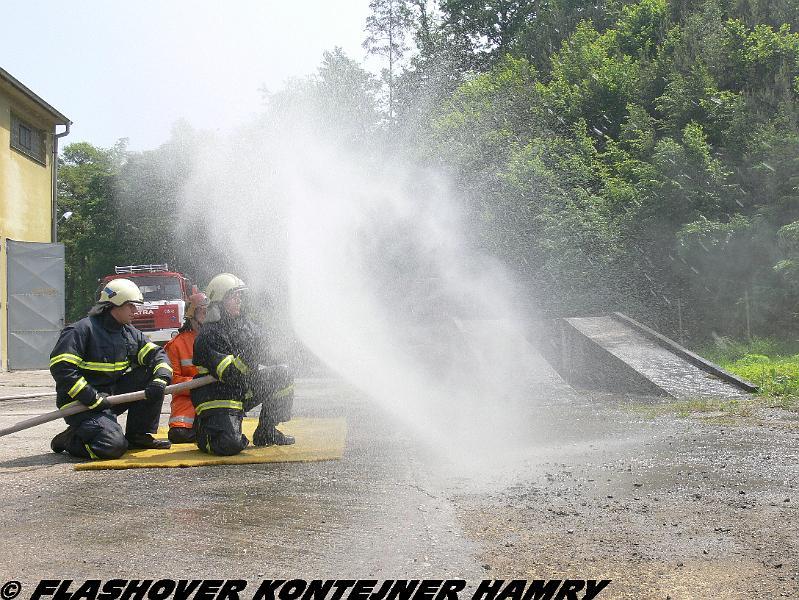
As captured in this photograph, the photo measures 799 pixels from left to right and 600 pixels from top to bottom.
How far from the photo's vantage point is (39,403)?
1138 centimetres

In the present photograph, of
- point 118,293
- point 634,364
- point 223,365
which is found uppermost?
point 118,293

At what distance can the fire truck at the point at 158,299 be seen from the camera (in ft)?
64.7

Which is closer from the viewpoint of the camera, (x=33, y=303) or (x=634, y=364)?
(x=634, y=364)

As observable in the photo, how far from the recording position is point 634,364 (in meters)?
12.1

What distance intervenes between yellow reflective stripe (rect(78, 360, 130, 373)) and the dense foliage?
48.9 feet

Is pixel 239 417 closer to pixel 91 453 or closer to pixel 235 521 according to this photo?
pixel 91 453

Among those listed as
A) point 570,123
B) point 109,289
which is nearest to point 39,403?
point 109,289

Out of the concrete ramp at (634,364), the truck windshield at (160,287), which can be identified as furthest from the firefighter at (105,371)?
the truck windshield at (160,287)

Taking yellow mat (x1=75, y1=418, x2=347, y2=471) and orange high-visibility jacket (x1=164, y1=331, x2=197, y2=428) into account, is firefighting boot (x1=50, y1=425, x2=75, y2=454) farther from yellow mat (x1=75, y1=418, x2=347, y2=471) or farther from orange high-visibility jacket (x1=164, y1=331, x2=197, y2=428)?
orange high-visibility jacket (x1=164, y1=331, x2=197, y2=428)

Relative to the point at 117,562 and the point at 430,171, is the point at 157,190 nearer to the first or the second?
the point at 430,171

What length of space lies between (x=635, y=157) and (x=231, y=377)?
68.0 feet

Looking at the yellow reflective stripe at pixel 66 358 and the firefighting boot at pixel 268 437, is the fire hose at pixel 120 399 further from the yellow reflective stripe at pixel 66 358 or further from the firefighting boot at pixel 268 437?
the firefighting boot at pixel 268 437

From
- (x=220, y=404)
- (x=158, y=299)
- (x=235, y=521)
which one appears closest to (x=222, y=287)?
(x=220, y=404)

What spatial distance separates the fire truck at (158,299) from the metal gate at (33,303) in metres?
1.19
